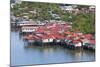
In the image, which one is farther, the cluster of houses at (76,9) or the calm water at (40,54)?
the cluster of houses at (76,9)

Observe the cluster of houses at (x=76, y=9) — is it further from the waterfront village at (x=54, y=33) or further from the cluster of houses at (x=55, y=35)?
the cluster of houses at (x=55, y=35)

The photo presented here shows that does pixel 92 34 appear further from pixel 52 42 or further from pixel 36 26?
pixel 36 26

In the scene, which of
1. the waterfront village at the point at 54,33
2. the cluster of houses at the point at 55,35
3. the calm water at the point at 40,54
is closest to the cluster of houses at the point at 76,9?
the waterfront village at the point at 54,33

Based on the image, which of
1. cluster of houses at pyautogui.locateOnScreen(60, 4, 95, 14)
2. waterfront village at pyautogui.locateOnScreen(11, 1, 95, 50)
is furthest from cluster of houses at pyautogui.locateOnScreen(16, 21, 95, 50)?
cluster of houses at pyautogui.locateOnScreen(60, 4, 95, 14)

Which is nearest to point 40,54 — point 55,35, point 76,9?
point 55,35

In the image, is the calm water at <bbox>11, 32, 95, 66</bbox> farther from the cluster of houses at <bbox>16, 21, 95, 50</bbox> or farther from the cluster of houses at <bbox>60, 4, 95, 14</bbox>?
the cluster of houses at <bbox>60, 4, 95, 14</bbox>
